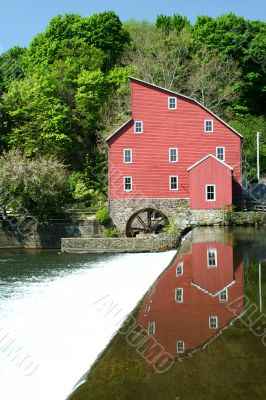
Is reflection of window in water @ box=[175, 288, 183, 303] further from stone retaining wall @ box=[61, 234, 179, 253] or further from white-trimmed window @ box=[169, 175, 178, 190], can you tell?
white-trimmed window @ box=[169, 175, 178, 190]

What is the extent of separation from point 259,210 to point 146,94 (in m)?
11.9

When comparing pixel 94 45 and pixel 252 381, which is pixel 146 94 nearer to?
pixel 94 45

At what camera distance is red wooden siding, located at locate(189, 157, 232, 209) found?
1337 inches

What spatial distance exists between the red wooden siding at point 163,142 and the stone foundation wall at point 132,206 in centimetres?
42

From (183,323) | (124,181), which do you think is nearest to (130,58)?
(124,181)

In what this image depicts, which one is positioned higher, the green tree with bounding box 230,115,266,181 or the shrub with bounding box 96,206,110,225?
the green tree with bounding box 230,115,266,181

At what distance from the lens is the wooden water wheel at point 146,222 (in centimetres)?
3625

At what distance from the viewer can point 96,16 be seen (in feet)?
197

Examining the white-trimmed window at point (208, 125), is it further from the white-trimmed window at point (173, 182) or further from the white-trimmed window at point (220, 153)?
the white-trimmed window at point (173, 182)

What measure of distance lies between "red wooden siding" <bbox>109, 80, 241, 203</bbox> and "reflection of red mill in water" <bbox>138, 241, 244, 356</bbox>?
16309mm

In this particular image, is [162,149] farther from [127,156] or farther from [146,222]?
[146,222]

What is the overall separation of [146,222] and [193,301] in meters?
24.1

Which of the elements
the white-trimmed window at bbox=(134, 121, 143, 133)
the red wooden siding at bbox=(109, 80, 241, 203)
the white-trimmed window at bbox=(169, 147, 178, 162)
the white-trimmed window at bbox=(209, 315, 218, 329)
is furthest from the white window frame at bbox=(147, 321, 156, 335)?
the white-trimmed window at bbox=(134, 121, 143, 133)

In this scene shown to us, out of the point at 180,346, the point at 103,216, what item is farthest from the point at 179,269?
the point at 103,216
